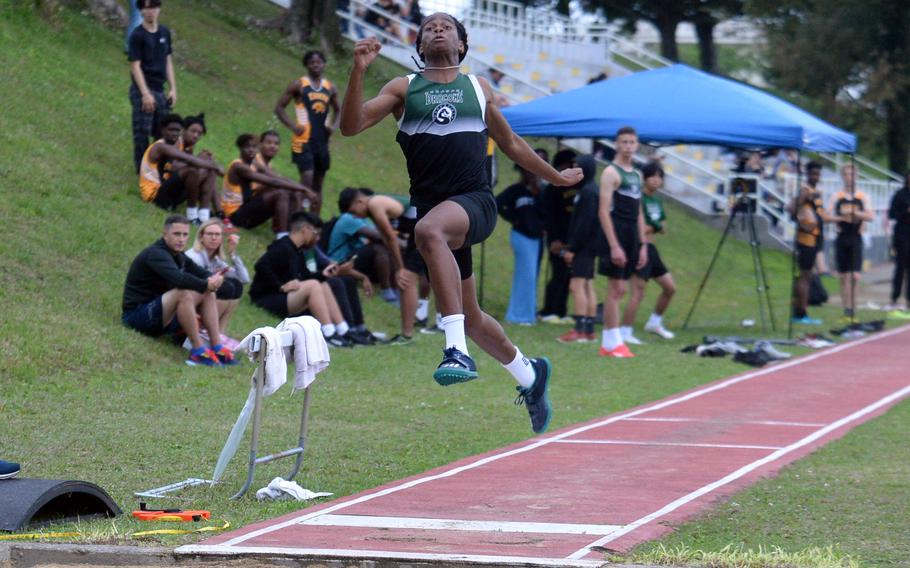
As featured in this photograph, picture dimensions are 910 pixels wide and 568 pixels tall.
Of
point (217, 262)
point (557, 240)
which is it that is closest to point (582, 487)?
point (217, 262)

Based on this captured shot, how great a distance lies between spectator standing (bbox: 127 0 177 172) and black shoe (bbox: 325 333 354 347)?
3.74 meters

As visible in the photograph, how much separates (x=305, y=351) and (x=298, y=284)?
21.0ft

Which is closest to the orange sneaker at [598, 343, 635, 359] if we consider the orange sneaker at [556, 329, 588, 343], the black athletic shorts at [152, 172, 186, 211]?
the orange sneaker at [556, 329, 588, 343]

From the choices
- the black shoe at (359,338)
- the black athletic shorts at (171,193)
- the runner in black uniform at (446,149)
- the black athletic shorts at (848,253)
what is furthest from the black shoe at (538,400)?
the black athletic shorts at (848,253)

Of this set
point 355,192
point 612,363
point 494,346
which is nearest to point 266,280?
point 355,192

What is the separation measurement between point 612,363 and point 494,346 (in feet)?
21.4

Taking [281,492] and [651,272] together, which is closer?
[281,492]

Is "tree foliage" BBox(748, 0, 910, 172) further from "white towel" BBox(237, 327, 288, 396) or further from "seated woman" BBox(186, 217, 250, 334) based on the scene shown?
"white towel" BBox(237, 327, 288, 396)

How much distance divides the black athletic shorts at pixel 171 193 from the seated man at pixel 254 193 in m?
0.65

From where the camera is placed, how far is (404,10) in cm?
3183

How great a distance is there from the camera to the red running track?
6016mm

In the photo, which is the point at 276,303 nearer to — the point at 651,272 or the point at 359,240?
the point at 359,240

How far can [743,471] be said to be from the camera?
8.28 metres

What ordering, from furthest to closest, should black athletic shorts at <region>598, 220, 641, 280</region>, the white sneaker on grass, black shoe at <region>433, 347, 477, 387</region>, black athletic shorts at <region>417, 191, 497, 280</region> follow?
the white sneaker on grass → black athletic shorts at <region>598, 220, 641, 280</region> → black athletic shorts at <region>417, 191, 497, 280</region> → black shoe at <region>433, 347, 477, 387</region>
